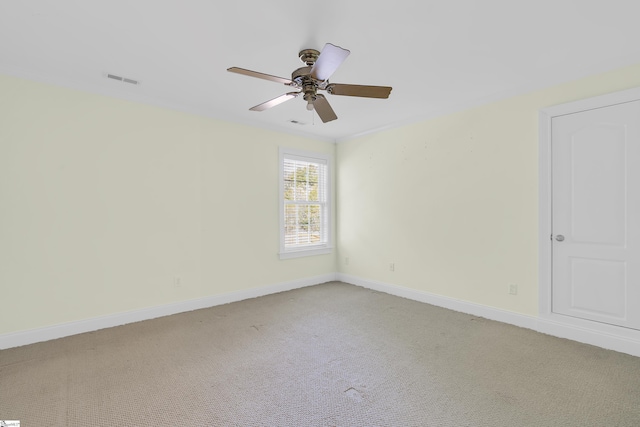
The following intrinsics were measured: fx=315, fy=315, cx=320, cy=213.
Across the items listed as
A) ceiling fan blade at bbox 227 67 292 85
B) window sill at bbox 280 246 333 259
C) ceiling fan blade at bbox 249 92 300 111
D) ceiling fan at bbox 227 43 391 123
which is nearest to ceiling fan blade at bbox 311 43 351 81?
ceiling fan at bbox 227 43 391 123

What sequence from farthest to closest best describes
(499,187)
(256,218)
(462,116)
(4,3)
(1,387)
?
(256,218)
(462,116)
(499,187)
(1,387)
(4,3)

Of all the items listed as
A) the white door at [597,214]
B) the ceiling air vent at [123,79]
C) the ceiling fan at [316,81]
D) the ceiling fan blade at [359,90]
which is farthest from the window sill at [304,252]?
the white door at [597,214]

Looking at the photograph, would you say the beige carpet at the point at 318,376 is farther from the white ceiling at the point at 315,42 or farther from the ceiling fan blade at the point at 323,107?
the white ceiling at the point at 315,42

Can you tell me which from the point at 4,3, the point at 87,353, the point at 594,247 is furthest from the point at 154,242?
the point at 594,247

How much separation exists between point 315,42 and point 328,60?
56 cm

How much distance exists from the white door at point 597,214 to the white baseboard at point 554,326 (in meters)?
0.09

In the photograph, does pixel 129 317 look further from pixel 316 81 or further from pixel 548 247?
pixel 548 247

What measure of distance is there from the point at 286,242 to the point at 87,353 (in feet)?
8.80

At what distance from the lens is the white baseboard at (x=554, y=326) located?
2.61 metres

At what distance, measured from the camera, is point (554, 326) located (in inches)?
118

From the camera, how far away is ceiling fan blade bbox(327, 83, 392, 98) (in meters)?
2.24

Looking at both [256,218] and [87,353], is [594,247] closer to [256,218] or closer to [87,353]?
[256,218]

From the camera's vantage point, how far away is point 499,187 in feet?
11.1

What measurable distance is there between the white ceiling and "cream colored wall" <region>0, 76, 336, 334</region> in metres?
0.39
